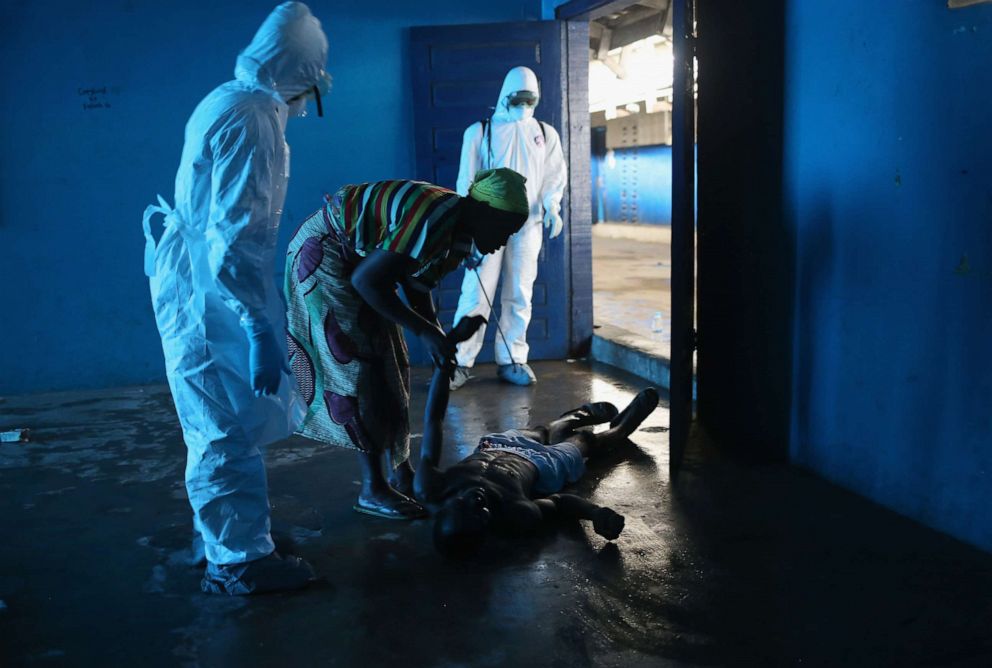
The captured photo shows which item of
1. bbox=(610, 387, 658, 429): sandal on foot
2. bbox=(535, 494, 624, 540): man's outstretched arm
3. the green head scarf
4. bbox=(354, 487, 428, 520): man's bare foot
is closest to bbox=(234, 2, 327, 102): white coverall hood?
the green head scarf

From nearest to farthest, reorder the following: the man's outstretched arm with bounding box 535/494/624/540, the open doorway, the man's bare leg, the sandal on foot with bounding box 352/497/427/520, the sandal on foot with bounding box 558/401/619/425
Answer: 1. the man's outstretched arm with bounding box 535/494/624/540
2. the sandal on foot with bounding box 352/497/427/520
3. the man's bare leg
4. the sandal on foot with bounding box 558/401/619/425
5. the open doorway

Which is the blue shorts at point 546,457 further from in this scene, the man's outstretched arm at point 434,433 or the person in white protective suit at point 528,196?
the person in white protective suit at point 528,196

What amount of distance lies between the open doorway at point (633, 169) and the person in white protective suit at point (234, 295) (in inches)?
98.6

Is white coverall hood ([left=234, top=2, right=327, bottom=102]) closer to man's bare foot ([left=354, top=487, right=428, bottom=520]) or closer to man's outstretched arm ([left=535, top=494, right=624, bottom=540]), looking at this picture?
man's bare foot ([left=354, top=487, right=428, bottom=520])

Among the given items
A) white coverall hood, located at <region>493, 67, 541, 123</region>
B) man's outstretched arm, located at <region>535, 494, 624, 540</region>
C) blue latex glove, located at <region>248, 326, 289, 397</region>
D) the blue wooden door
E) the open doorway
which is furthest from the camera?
the open doorway

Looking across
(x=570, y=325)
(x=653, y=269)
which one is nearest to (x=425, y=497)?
(x=570, y=325)

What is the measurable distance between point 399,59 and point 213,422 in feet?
11.9

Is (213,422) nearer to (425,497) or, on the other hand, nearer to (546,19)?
(425,497)

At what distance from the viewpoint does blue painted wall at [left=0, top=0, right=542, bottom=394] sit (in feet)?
16.1

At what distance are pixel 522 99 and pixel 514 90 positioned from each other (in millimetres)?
71

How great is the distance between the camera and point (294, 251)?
2762 mm

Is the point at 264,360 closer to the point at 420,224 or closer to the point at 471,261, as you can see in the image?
the point at 420,224

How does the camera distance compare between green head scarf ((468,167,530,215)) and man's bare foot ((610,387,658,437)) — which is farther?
man's bare foot ((610,387,658,437))

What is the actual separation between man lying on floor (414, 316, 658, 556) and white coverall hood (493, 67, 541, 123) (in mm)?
2234
